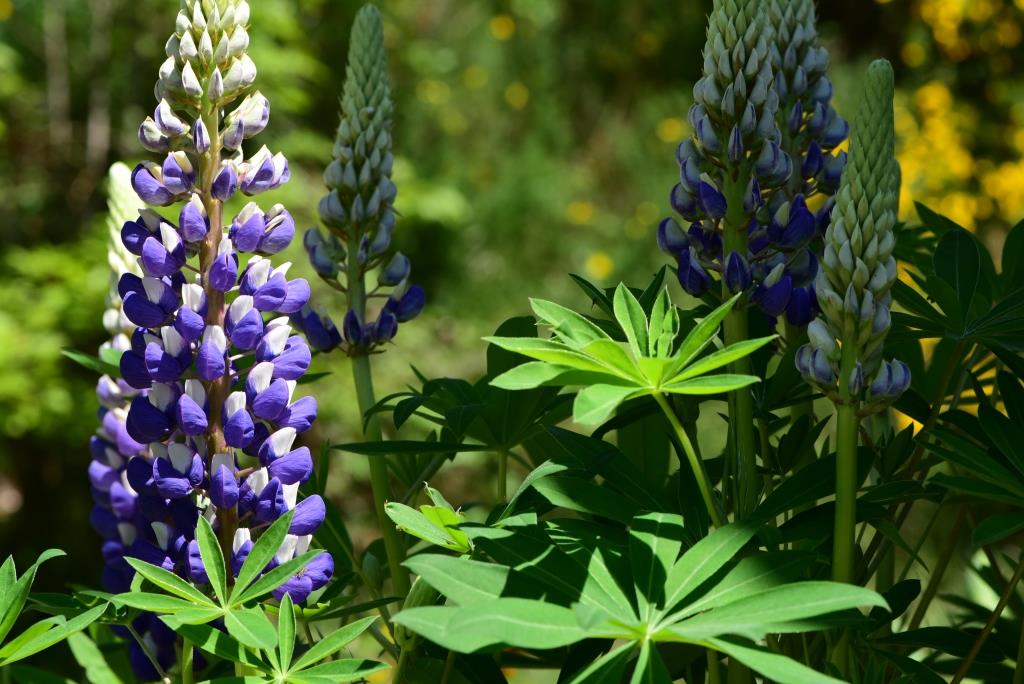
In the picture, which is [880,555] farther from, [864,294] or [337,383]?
[337,383]

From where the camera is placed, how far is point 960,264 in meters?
0.84

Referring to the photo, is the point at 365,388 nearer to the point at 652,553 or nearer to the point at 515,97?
the point at 652,553

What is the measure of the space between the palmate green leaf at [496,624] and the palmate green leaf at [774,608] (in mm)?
56

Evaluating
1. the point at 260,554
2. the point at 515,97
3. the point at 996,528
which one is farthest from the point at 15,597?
the point at 515,97

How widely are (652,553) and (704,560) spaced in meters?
0.03

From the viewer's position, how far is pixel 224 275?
73cm

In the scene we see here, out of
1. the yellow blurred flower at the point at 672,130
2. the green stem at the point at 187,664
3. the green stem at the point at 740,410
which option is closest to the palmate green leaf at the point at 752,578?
the green stem at the point at 740,410

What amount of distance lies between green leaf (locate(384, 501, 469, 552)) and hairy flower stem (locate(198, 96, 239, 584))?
162 millimetres

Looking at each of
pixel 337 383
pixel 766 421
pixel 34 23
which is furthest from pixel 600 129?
pixel 766 421

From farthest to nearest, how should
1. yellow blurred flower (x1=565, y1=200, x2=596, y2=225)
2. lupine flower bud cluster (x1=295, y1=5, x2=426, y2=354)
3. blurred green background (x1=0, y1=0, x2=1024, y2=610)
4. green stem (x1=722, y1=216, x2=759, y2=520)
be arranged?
yellow blurred flower (x1=565, y1=200, x2=596, y2=225), blurred green background (x1=0, y1=0, x2=1024, y2=610), lupine flower bud cluster (x1=295, y1=5, x2=426, y2=354), green stem (x1=722, y1=216, x2=759, y2=520)

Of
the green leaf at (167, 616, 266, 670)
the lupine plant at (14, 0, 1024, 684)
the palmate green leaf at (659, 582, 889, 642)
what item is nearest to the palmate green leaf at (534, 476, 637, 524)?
the lupine plant at (14, 0, 1024, 684)

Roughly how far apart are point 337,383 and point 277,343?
3853 millimetres

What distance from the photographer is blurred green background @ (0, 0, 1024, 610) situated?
4285 millimetres

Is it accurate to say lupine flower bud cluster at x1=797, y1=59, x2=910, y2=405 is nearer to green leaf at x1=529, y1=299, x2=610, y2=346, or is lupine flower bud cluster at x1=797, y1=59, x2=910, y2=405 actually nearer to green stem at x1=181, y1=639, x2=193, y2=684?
green leaf at x1=529, y1=299, x2=610, y2=346
